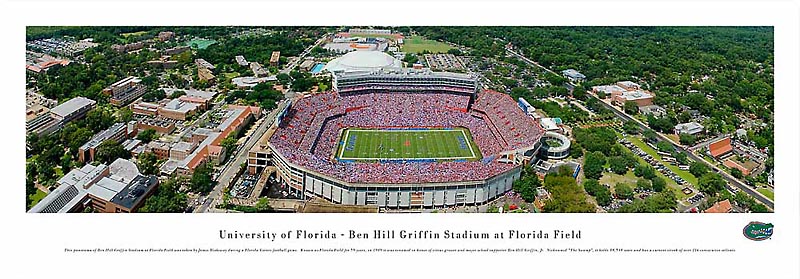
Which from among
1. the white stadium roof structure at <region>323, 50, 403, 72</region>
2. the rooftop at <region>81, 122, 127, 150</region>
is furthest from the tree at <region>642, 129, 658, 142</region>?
the rooftop at <region>81, 122, 127, 150</region>

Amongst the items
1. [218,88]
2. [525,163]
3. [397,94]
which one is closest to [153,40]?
[218,88]

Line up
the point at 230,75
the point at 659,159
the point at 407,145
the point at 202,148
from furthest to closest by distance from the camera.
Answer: the point at 230,75, the point at 407,145, the point at 659,159, the point at 202,148

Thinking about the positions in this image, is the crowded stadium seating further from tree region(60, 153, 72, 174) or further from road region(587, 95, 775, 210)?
tree region(60, 153, 72, 174)

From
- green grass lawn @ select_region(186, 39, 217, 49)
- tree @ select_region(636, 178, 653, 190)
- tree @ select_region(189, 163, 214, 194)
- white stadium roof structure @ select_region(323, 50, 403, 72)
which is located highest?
green grass lawn @ select_region(186, 39, 217, 49)

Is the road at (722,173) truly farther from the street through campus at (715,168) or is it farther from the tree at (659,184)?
the tree at (659,184)

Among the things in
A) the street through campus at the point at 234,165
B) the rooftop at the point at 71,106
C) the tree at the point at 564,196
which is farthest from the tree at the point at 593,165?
the rooftop at the point at 71,106

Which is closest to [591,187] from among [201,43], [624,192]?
[624,192]

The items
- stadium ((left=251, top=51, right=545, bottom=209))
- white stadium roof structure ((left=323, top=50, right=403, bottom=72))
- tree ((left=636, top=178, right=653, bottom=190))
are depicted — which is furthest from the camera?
white stadium roof structure ((left=323, top=50, right=403, bottom=72))

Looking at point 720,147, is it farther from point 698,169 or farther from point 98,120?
point 98,120
